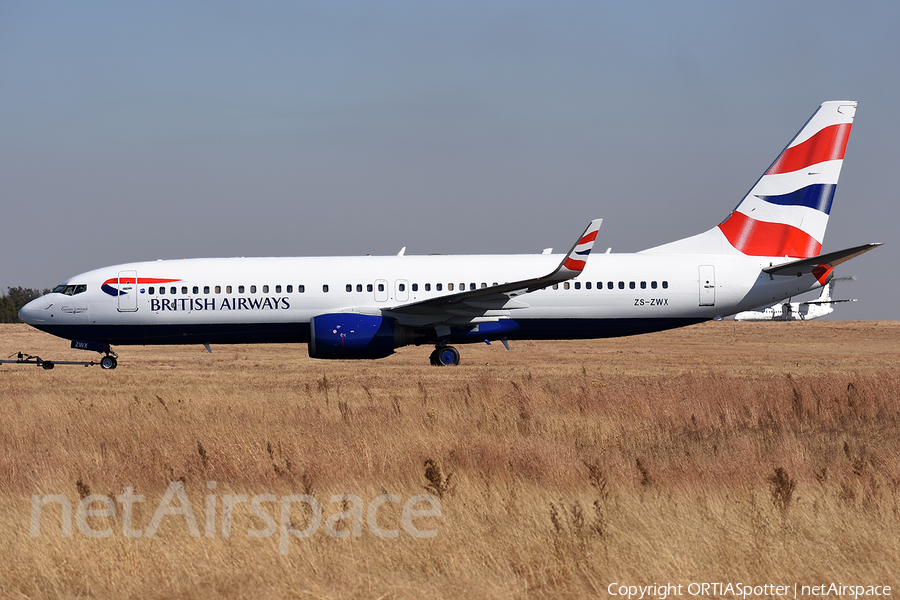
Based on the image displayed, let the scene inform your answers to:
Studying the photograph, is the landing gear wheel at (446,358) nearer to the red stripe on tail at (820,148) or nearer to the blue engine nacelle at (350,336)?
the blue engine nacelle at (350,336)

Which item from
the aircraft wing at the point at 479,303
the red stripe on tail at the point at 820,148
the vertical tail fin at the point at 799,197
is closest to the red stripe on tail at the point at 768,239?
the vertical tail fin at the point at 799,197

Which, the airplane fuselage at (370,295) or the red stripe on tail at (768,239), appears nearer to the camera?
the airplane fuselage at (370,295)

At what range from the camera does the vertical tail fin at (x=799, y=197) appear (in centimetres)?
2838

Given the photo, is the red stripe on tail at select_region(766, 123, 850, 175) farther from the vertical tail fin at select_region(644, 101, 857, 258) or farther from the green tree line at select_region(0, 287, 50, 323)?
the green tree line at select_region(0, 287, 50, 323)

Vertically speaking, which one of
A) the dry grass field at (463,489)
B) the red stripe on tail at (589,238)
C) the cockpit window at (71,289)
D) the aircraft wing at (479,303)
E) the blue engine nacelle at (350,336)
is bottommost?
the dry grass field at (463,489)

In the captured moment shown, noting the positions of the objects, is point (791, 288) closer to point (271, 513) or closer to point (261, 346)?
point (271, 513)

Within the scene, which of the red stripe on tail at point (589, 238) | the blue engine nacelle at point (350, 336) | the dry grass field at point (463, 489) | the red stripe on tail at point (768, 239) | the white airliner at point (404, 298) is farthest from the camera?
the red stripe on tail at point (768, 239)

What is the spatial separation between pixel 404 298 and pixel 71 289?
34.1 feet

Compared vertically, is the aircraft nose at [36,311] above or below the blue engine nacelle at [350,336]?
above

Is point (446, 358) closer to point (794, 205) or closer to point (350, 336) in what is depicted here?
point (350, 336)

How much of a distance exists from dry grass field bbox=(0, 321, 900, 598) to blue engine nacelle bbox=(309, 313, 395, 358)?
8585 millimetres

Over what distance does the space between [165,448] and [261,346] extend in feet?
118

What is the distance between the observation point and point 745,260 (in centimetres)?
2786

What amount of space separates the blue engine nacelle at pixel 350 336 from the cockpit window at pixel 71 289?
24.5ft
